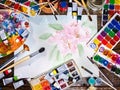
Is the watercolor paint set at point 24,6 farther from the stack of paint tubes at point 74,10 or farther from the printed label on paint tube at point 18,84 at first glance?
the printed label on paint tube at point 18,84

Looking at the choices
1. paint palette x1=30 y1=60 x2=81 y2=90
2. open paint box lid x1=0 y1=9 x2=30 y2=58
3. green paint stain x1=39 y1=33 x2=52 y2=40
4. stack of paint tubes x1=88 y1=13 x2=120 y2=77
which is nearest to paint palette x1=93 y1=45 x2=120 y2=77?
stack of paint tubes x1=88 y1=13 x2=120 y2=77

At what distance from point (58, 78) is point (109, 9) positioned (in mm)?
370

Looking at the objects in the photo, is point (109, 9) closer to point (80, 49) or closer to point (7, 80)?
point (80, 49)

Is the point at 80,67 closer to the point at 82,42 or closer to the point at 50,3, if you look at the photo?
the point at 82,42

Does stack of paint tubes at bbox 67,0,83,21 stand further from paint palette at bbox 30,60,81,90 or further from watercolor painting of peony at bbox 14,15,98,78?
paint palette at bbox 30,60,81,90

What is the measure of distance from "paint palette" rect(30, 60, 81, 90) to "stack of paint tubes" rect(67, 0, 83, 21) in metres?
0.20

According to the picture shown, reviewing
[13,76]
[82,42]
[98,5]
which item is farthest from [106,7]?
[13,76]

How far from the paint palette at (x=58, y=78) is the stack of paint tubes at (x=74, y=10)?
8.1 inches

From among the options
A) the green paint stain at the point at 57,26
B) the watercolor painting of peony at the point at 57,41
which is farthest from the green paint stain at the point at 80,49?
the green paint stain at the point at 57,26

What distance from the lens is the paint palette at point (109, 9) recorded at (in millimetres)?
1706

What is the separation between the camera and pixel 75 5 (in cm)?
172

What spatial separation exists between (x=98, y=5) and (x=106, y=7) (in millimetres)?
40

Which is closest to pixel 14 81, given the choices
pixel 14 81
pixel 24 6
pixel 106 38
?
Result: pixel 14 81

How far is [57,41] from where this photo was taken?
1.69 metres
